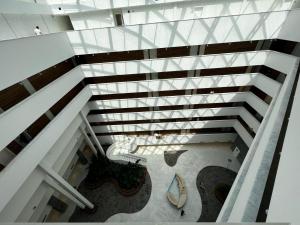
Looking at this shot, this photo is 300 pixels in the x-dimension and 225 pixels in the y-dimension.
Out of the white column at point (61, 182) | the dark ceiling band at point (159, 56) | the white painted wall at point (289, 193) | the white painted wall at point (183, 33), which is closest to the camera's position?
the white painted wall at point (289, 193)

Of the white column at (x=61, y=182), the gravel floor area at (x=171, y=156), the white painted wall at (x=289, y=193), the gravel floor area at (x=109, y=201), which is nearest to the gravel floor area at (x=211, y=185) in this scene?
the gravel floor area at (x=171, y=156)

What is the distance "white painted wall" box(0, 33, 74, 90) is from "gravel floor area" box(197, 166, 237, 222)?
53.5 ft

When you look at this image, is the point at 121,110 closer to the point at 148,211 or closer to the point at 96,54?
the point at 96,54

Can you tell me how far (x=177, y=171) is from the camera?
56.1 ft

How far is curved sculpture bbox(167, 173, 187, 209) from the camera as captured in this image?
46.9ft

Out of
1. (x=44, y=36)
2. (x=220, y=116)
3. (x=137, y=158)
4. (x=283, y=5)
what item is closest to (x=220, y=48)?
(x=283, y=5)

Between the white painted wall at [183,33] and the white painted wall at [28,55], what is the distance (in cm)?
166

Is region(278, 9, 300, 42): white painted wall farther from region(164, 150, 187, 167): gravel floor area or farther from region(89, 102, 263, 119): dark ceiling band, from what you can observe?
region(164, 150, 187, 167): gravel floor area

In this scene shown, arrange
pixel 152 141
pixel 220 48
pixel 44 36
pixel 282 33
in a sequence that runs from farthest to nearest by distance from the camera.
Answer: pixel 152 141 → pixel 220 48 → pixel 282 33 → pixel 44 36

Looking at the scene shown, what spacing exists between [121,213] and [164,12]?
1695cm

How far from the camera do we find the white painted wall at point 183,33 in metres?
10.2

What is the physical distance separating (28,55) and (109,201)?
13.7 m

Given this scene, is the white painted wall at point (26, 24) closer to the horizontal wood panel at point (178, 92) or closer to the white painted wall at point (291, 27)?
the horizontal wood panel at point (178, 92)

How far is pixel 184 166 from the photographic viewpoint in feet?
57.6
